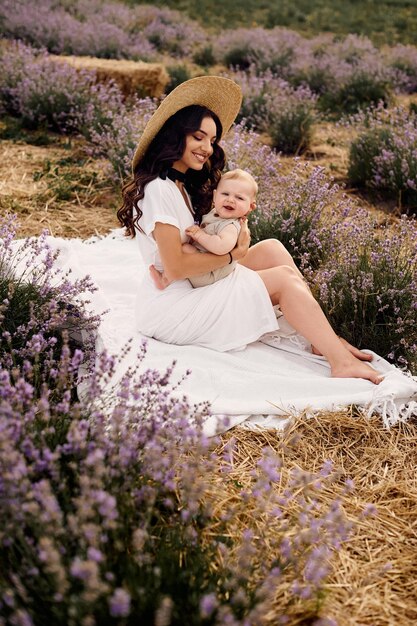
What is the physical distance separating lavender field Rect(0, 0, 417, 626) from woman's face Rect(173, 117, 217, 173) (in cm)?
81

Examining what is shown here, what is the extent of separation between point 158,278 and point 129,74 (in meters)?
4.77

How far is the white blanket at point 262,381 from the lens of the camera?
2752 mm

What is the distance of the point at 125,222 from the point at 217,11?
1478cm

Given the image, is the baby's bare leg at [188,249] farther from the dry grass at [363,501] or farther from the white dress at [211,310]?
the dry grass at [363,501]

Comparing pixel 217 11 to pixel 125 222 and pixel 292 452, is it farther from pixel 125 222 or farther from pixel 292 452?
pixel 292 452

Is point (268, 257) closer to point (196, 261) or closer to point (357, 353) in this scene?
point (196, 261)

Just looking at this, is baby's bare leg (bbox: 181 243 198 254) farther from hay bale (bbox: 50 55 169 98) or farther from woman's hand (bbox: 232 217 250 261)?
hay bale (bbox: 50 55 169 98)

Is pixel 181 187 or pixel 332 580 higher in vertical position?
pixel 181 187

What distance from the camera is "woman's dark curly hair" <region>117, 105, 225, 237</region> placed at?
299 cm

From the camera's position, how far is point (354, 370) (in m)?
2.95

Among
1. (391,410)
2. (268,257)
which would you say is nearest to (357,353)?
(391,410)

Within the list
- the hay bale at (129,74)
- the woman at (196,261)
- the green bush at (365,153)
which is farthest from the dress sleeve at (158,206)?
the hay bale at (129,74)

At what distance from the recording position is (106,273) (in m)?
3.94

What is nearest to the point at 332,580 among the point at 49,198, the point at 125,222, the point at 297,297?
the point at 297,297
